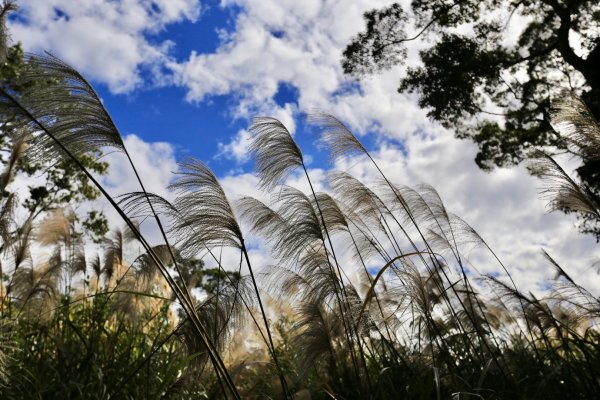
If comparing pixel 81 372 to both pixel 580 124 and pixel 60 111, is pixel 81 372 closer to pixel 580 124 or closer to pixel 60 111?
pixel 60 111

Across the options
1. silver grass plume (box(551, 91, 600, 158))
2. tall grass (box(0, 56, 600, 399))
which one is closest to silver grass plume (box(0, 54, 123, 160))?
tall grass (box(0, 56, 600, 399))

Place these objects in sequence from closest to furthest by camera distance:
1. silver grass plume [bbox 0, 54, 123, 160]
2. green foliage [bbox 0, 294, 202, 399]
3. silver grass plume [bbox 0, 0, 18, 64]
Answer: silver grass plume [bbox 0, 54, 123, 160] < silver grass plume [bbox 0, 0, 18, 64] < green foliage [bbox 0, 294, 202, 399]

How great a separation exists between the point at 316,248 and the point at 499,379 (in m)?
1.37

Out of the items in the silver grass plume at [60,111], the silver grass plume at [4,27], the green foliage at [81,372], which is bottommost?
the green foliage at [81,372]

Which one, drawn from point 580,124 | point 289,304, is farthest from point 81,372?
point 580,124

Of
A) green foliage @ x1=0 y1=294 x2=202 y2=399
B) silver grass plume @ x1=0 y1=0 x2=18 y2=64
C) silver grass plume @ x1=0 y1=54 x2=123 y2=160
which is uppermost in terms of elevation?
silver grass plume @ x1=0 y1=0 x2=18 y2=64

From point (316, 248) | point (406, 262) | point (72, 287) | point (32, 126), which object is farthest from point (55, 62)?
point (72, 287)

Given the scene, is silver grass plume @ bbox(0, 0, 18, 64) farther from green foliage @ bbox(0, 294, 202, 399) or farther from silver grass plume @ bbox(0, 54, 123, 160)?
green foliage @ bbox(0, 294, 202, 399)

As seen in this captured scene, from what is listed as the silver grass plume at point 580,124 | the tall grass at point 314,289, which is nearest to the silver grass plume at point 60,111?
the tall grass at point 314,289

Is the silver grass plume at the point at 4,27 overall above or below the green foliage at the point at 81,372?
above

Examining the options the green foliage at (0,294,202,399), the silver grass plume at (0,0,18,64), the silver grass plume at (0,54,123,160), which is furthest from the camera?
the green foliage at (0,294,202,399)

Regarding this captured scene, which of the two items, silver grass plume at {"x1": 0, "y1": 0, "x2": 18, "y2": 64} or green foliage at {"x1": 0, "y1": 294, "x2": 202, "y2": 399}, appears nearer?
silver grass plume at {"x1": 0, "y1": 0, "x2": 18, "y2": 64}

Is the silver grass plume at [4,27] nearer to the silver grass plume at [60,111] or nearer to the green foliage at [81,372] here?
the silver grass plume at [60,111]

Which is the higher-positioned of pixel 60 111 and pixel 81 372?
pixel 60 111
